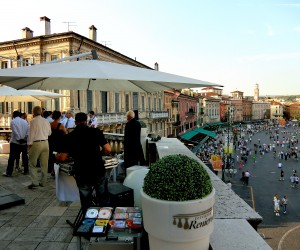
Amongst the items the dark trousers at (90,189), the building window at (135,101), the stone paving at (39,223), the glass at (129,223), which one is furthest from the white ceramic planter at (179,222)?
the building window at (135,101)

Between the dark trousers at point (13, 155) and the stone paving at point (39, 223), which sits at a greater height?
the dark trousers at point (13, 155)

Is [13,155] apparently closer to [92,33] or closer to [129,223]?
[129,223]

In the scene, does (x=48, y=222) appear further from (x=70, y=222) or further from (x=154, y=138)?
(x=154, y=138)

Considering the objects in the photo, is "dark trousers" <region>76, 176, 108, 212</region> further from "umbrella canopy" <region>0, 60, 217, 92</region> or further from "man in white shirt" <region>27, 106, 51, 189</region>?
"man in white shirt" <region>27, 106, 51, 189</region>

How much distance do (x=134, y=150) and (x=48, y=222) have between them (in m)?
2.06

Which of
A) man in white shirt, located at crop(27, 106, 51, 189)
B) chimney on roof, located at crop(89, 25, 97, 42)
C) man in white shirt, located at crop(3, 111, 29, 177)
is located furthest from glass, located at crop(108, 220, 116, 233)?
chimney on roof, located at crop(89, 25, 97, 42)

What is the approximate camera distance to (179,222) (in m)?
2.22

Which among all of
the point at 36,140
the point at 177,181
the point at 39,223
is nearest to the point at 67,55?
the point at 36,140

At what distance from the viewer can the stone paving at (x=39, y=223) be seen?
12.2 feet

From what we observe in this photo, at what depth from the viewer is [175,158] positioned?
253 centimetres

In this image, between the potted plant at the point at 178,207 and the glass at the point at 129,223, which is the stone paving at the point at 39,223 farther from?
the potted plant at the point at 178,207

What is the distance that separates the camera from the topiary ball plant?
90.4 inches

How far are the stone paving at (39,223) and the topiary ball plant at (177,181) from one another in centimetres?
167

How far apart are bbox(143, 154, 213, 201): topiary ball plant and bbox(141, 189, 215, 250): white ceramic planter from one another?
5 cm
